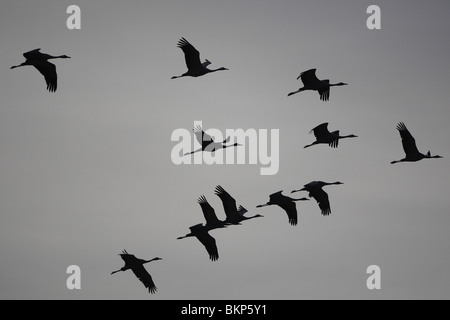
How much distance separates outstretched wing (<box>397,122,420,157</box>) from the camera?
55938 mm

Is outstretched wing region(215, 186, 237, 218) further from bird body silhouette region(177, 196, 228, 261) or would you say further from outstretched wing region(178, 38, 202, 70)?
outstretched wing region(178, 38, 202, 70)

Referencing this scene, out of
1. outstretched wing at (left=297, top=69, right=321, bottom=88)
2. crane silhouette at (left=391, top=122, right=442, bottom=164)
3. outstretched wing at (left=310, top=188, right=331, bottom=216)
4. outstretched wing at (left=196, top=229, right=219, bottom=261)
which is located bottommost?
outstretched wing at (left=196, top=229, right=219, bottom=261)

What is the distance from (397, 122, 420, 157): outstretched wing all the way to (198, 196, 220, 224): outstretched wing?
8.23 meters

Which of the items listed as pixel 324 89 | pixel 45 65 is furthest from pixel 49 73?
pixel 324 89

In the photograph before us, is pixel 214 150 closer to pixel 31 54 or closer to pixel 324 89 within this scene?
pixel 324 89

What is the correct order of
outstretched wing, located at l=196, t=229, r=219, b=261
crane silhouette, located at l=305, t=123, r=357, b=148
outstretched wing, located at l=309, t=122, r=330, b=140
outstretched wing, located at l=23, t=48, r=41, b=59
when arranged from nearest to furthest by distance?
outstretched wing, located at l=23, t=48, r=41, b=59 < outstretched wing, located at l=196, t=229, r=219, b=261 < outstretched wing, located at l=309, t=122, r=330, b=140 < crane silhouette, located at l=305, t=123, r=357, b=148

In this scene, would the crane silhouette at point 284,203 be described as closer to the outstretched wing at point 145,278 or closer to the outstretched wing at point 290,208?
the outstretched wing at point 290,208

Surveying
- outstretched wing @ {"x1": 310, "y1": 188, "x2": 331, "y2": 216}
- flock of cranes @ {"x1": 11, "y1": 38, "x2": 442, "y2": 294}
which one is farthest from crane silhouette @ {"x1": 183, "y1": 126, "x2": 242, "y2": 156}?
outstretched wing @ {"x1": 310, "y1": 188, "x2": 331, "y2": 216}

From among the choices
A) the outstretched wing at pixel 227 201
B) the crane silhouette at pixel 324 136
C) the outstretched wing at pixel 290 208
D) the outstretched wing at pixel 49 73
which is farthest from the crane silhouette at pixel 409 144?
the outstretched wing at pixel 49 73

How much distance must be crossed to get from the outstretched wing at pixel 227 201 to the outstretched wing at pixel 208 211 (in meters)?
0.60

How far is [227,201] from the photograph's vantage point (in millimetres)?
56188
